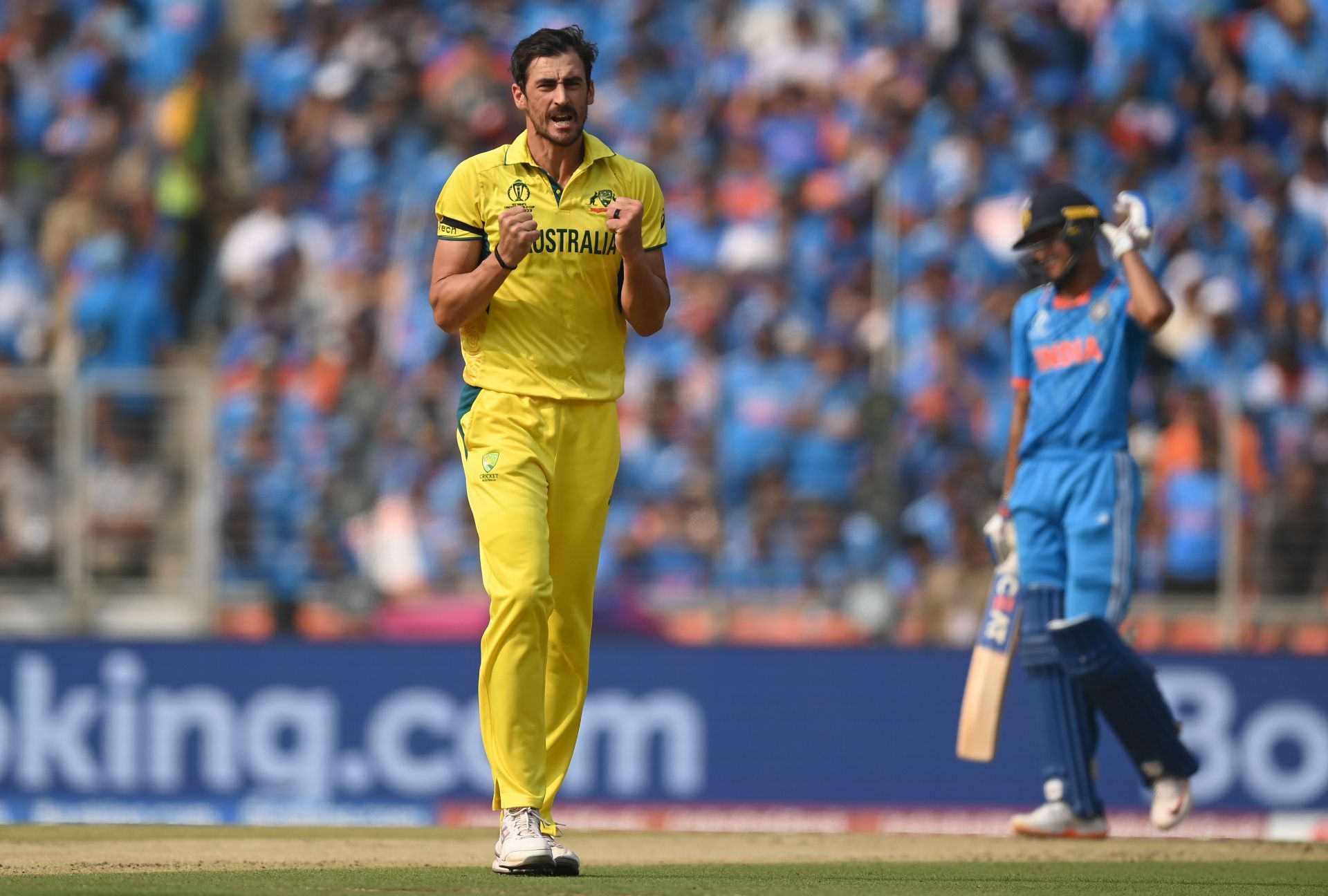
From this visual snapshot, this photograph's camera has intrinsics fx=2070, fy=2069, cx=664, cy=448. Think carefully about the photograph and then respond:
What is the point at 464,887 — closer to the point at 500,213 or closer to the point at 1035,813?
the point at 500,213

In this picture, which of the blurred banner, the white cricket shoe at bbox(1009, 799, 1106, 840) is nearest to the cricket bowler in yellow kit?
the white cricket shoe at bbox(1009, 799, 1106, 840)

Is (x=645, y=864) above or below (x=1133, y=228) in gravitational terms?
below

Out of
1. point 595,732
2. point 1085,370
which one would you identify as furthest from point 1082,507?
point 595,732

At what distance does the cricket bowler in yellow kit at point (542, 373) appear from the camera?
5746mm

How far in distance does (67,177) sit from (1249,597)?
861cm

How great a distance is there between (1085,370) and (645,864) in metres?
2.52

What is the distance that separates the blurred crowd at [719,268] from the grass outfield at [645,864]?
112 inches

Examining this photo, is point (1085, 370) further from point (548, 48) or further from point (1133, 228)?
point (548, 48)

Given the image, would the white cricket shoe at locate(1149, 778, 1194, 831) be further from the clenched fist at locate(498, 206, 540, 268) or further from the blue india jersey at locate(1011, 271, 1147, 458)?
the clenched fist at locate(498, 206, 540, 268)

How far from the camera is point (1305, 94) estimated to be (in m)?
14.8

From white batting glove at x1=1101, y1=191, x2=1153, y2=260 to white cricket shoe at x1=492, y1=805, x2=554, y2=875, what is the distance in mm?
3222

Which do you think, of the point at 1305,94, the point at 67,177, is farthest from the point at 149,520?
the point at 1305,94

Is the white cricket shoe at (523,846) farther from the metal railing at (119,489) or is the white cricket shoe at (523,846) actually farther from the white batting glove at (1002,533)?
the metal railing at (119,489)

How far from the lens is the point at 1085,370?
7.63 meters
